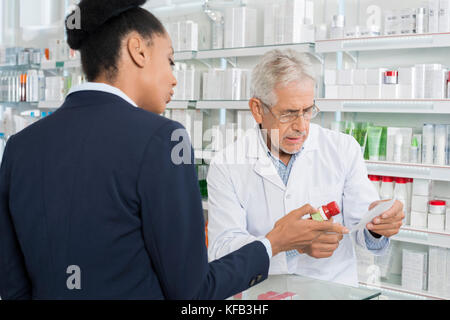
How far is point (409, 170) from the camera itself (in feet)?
10.0

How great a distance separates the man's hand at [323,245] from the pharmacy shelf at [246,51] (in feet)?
6.97

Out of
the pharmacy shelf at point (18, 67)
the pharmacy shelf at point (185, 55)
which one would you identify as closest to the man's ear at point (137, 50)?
the pharmacy shelf at point (185, 55)

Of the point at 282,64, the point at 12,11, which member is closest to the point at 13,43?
the point at 12,11

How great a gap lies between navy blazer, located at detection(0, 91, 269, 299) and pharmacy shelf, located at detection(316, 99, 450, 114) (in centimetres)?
242

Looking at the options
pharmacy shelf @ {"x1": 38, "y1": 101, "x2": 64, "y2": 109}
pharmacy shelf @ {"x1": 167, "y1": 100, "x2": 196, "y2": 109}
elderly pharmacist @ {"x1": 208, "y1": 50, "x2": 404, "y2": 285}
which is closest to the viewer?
elderly pharmacist @ {"x1": 208, "y1": 50, "x2": 404, "y2": 285}

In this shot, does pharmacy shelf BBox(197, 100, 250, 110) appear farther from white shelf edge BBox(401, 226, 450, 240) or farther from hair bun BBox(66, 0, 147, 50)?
hair bun BBox(66, 0, 147, 50)

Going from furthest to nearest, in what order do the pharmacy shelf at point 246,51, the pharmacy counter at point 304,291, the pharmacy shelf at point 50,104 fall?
the pharmacy shelf at point 50,104
the pharmacy shelf at point 246,51
the pharmacy counter at point 304,291

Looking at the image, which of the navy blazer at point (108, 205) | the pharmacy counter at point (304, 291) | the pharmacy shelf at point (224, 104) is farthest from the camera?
the pharmacy shelf at point (224, 104)

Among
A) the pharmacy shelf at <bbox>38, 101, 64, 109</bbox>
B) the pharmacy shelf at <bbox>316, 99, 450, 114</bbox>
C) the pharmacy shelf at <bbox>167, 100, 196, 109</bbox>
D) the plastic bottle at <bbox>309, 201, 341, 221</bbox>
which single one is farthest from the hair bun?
the pharmacy shelf at <bbox>38, 101, 64, 109</bbox>

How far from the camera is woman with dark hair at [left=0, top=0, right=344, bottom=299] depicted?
855 mm

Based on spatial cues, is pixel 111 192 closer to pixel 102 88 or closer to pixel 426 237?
pixel 102 88

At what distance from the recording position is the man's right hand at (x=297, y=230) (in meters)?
1.42

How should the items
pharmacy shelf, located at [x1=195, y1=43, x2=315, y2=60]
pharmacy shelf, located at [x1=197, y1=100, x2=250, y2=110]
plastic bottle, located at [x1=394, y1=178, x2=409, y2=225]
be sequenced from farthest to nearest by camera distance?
1. pharmacy shelf, located at [x1=197, y1=100, x2=250, y2=110]
2. pharmacy shelf, located at [x1=195, y1=43, x2=315, y2=60]
3. plastic bottle, located at [x1=394, y1=178, x2=409, y2=225]

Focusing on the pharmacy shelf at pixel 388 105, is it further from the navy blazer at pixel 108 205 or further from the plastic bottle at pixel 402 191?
the navy blazer at pixel 108 205
